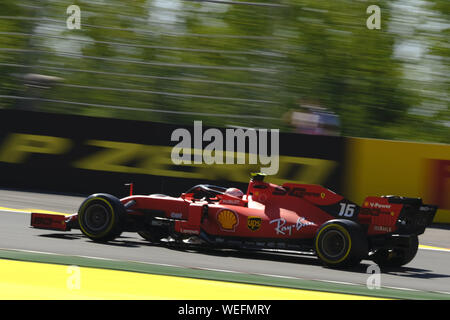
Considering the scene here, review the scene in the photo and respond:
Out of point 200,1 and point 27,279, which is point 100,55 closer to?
point 200,1

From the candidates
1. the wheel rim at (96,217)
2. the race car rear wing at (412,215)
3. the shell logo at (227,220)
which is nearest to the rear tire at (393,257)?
the race car rear wing at (412,215)

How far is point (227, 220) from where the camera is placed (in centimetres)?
838

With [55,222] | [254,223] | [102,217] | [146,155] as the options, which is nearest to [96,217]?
[102,217]

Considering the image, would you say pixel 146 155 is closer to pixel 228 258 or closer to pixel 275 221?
pixel 228 258

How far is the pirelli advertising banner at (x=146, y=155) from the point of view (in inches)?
496

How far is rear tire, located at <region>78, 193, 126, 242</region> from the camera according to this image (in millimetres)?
8594

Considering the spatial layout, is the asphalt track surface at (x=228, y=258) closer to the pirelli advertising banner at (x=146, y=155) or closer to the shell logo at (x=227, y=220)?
the shell logo at (x=227, y=220)

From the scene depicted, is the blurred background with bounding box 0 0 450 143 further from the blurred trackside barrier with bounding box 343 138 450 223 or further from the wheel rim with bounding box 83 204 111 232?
the wheel rim with bounding box 83 204 111 232

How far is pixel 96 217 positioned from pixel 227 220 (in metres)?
1.54

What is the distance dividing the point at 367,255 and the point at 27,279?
3581 millimetres

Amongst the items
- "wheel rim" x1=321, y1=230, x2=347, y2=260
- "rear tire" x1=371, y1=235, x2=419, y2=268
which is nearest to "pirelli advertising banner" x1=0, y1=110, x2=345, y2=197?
"rear tire" x1=371, y1=235, x2=419, y2=268

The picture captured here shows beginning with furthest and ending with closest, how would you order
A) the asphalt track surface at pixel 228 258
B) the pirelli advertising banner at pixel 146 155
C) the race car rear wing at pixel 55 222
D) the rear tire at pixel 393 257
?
the pirelli advertising banner at pixel 146 155, the race car rear wing at pixel 55 222, the rear tire at pixel 393 257, the asphalt track surface at pixel 228 258

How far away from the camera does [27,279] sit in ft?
20.2

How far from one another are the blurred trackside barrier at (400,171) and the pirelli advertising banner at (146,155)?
9.6 inches
